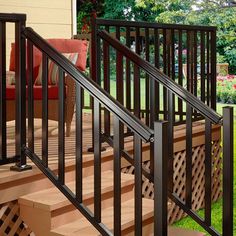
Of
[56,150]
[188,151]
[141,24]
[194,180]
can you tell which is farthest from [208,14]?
[188,151]

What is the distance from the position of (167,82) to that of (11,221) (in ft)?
4.37

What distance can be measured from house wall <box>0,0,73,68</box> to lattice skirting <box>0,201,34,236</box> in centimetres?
405

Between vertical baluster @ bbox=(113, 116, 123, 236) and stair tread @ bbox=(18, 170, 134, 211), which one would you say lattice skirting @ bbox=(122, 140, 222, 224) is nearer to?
stair tread @ bbox=(18, 170, 134, 211)

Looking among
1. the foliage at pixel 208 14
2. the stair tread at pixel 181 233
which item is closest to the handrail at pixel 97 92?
the stair tread at pixel 181 233

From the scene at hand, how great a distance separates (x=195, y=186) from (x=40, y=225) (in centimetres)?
261

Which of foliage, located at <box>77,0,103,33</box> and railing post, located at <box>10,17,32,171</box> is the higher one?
foliage, located at <box>77,0,103,33</box>

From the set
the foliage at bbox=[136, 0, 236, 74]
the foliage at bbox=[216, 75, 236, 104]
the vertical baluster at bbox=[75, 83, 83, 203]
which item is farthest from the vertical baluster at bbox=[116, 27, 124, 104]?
the foliage at bbox=[216, 75, 236, 104]

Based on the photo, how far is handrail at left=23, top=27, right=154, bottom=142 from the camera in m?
2.74

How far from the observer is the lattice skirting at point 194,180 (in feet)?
17.4

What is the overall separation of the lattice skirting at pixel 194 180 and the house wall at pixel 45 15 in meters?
2.95

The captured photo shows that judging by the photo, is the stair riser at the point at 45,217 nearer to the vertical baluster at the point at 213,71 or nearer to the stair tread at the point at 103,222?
the stair tread at the point at 103,222

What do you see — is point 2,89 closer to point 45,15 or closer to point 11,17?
point 11,17

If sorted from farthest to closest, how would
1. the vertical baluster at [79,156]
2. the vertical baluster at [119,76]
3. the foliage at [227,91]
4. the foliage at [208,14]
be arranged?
1. the foliage at [227,91]
2. the foliage at [208,14]
3. the vertical baluster at [119,76]
4. the vertical baluster at [79,156]

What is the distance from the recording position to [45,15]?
7852mm
